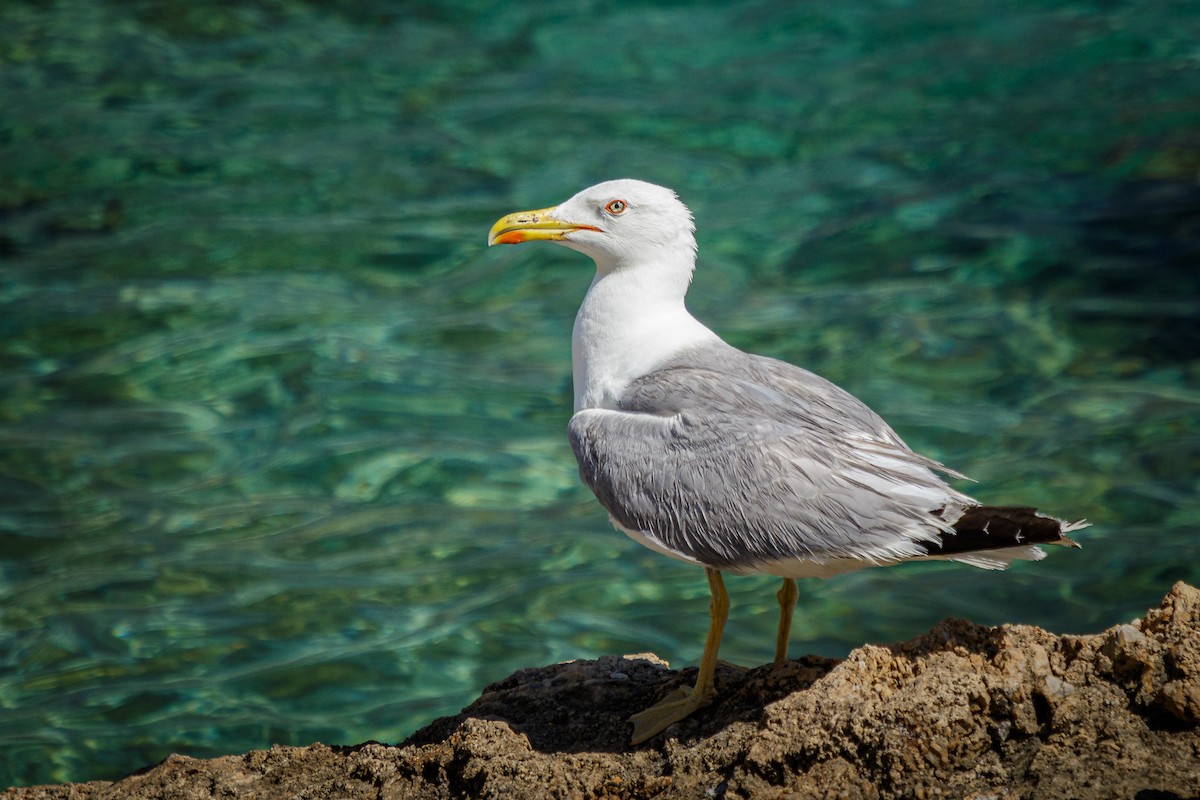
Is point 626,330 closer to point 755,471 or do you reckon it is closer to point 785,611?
point 755,471

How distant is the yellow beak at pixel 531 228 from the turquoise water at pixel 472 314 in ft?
9.43

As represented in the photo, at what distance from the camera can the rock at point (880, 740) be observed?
11.9 feet

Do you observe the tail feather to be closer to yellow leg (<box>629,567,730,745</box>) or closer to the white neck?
yellow leg (<box>629,567,730,745</box>)

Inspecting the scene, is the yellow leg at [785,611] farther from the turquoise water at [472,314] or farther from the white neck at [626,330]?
the turquoise water at [472,314]

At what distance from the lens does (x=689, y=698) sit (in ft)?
14.8

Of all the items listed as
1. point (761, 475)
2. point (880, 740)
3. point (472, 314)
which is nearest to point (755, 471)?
point (761, 475)

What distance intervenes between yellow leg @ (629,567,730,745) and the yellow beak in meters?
1.69

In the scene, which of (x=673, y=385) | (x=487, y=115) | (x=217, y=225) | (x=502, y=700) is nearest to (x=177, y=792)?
(x=502, y=700)

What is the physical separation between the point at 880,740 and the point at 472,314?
25.2ft

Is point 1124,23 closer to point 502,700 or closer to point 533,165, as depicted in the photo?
point 533,165

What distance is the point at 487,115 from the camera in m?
13.8

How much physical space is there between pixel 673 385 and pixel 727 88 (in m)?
9.99

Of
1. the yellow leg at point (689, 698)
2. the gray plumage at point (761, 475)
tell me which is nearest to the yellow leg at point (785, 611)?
the yellow leg at point (689, 698)

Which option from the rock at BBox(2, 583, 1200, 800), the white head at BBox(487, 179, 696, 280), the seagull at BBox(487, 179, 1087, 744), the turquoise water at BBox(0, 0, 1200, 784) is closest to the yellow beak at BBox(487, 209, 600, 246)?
the white head at BBox(487, 179, 696, 280)
